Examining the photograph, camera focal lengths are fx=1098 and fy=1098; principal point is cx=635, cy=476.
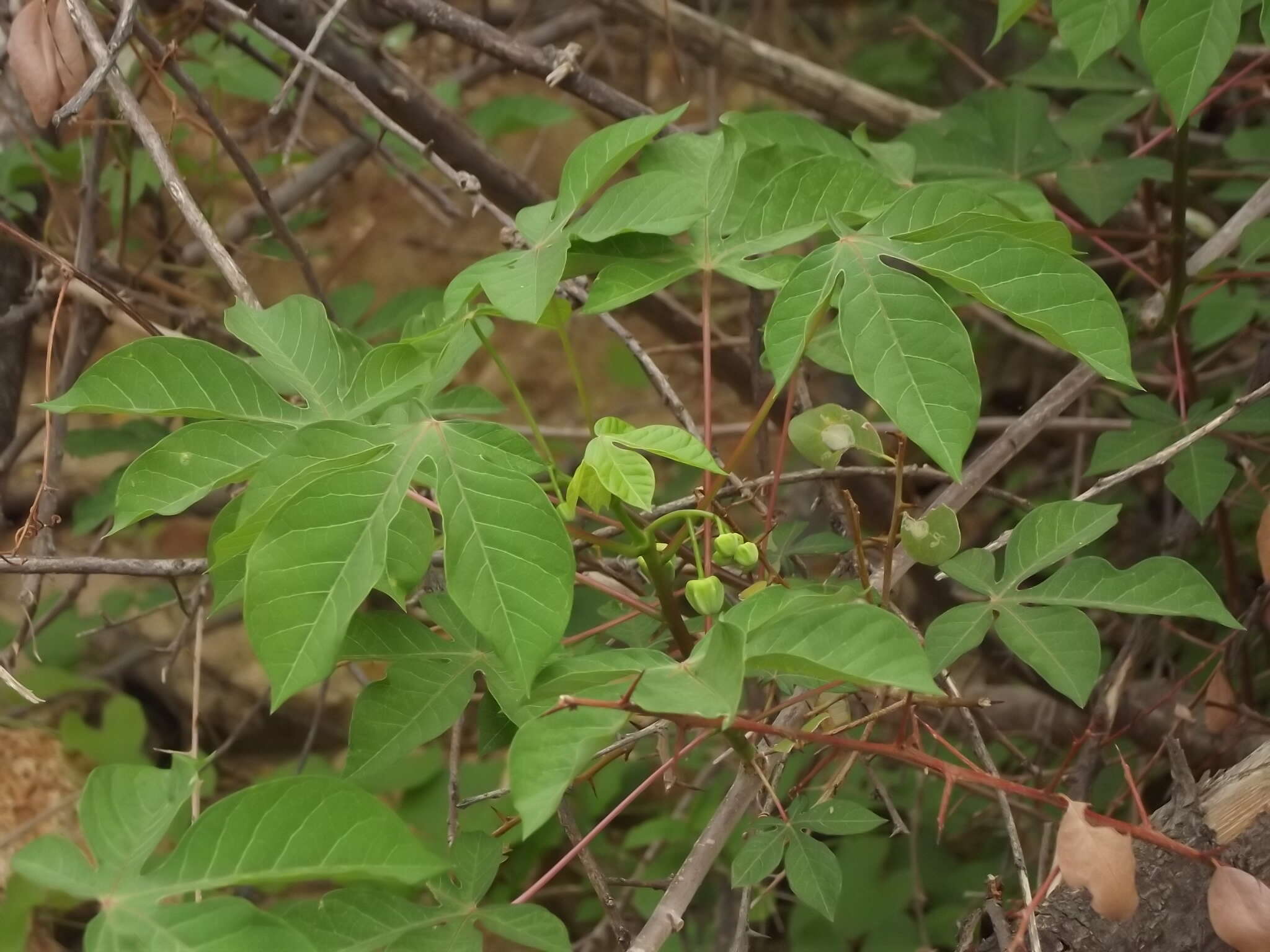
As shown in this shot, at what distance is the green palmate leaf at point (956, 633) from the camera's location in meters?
0.87

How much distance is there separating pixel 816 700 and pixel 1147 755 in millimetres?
974

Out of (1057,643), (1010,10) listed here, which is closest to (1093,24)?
(1010,10)

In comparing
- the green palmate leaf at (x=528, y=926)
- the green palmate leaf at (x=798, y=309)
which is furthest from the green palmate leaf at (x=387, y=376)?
the green palmate leaf at (x=528, y=926)

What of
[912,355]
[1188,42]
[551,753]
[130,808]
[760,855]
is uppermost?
[1188,42]

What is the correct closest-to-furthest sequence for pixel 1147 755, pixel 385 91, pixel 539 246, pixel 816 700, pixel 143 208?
pixel 539 246 < pixel 816 700 < pixel 385 91 < pixel 1147 755 < pixel 143 208

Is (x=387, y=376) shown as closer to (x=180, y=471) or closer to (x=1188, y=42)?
(x=180, y=471)

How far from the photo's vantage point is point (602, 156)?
34.4 inches

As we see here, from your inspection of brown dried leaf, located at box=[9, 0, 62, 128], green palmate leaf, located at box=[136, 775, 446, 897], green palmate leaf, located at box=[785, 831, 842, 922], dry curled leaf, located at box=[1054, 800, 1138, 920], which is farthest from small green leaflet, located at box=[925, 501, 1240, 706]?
brown dried leaf, located at box=[9, 0, 62, 128]

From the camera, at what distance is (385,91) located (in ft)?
5.01

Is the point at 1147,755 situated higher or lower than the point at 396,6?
lower

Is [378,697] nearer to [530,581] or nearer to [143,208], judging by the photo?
[530,581]

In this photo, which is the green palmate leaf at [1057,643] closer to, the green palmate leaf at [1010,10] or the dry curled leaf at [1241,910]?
the dry curled leaf at [1241,910]

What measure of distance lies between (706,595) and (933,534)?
222 millimetres

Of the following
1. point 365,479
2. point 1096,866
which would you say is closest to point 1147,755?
point 1096,866
